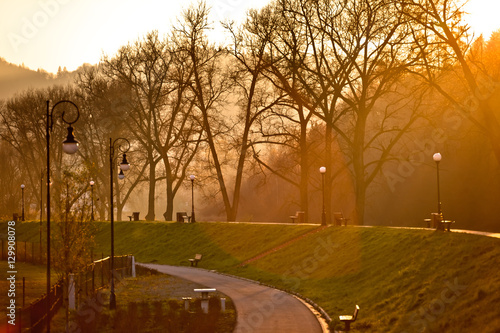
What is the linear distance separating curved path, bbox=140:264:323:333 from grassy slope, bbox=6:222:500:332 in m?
1.20

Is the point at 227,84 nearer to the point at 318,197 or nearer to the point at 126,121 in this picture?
the point at 126,121

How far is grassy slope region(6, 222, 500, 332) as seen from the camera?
20.8 metres

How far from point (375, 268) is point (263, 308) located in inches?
249

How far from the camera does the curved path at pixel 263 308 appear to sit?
23.9m

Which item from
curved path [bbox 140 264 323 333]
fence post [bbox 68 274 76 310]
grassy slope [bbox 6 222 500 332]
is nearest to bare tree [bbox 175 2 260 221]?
grassy slope [bbox 6 222 500 332]

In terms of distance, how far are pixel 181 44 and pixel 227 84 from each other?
602 cm

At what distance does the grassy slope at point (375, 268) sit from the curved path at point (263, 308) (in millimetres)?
1197

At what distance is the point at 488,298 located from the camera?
768 inches

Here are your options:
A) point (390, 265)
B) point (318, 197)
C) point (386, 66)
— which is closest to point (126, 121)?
point (318, 197)

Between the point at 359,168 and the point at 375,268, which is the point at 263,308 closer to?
the point at 375,268

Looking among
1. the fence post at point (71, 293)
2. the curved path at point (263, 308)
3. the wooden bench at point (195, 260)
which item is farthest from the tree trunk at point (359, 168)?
the fence post at point (71, 293)

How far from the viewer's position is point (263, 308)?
2812cm

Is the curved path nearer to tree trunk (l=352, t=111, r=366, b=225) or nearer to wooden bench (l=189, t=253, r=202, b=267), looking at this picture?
wooden bench (l=189, t=253, r=202, b=267)

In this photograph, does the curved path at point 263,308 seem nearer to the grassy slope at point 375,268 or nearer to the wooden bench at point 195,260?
the grassy slope at point 375,268
